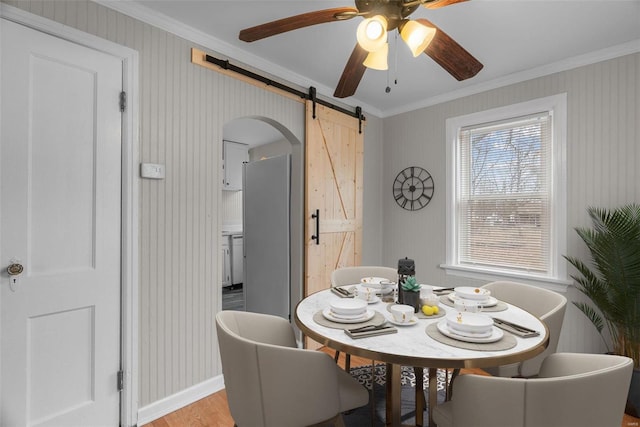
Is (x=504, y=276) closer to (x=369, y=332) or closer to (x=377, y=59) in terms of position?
(x=369, y=332)

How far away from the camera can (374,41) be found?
1368 mm

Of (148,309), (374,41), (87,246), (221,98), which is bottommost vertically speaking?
(148,309)

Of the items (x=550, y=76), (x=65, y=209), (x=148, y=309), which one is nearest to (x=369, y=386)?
(x=148, y=309)

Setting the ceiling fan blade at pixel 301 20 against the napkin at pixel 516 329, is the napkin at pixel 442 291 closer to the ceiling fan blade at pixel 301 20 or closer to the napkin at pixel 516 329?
the napkin at pixel 516 329

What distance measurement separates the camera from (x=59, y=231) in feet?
5.77

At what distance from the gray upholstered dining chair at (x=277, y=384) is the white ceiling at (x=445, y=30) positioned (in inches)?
77.8

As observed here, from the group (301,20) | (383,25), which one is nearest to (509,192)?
(383,25)

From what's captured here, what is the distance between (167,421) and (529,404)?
2100 mm

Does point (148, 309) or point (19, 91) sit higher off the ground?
point (19, 91)

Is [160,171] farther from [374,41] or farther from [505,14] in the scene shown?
[505,14]

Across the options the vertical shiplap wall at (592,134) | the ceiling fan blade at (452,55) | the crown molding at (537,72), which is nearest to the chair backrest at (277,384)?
the ceiling fan blade at (452,55)

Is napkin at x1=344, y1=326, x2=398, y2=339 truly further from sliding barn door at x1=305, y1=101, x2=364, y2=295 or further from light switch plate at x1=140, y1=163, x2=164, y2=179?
sliding barn door at x1=305, y1=101, x2=364, y2=295

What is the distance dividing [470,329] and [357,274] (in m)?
1.42

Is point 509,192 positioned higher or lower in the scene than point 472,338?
higher
